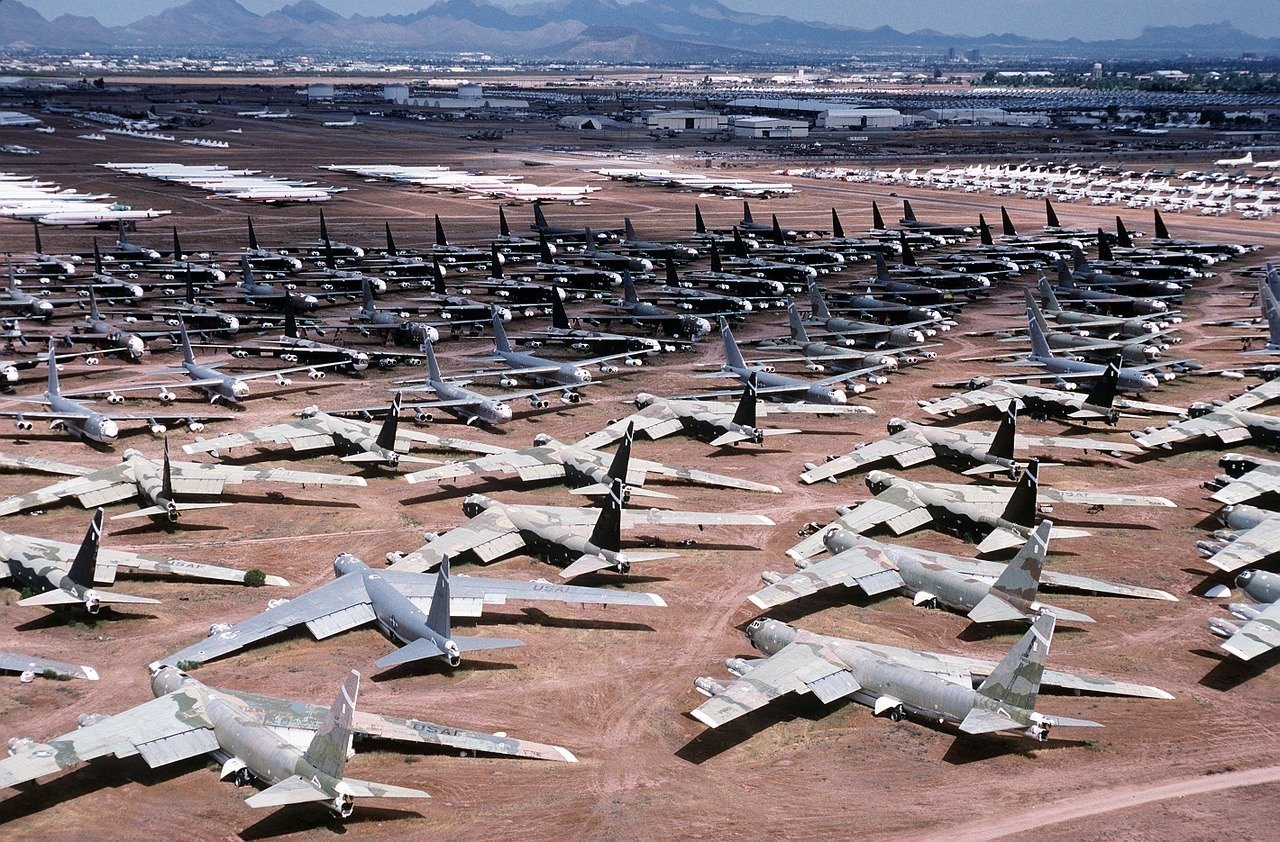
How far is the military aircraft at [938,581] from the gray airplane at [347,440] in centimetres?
2639

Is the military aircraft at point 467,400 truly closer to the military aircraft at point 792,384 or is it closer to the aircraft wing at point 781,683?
the military aircraft at point 792,384

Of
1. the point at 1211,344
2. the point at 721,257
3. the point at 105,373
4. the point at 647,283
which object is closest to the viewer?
the point at 105,373

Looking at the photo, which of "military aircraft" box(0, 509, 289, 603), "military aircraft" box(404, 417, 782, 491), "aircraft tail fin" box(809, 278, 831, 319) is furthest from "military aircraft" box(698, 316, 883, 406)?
"military aircraft" box(0, 509, 289, 603)

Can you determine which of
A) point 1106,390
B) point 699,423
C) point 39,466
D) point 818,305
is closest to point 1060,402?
point 1106,390

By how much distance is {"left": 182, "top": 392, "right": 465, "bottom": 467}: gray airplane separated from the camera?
7256cm

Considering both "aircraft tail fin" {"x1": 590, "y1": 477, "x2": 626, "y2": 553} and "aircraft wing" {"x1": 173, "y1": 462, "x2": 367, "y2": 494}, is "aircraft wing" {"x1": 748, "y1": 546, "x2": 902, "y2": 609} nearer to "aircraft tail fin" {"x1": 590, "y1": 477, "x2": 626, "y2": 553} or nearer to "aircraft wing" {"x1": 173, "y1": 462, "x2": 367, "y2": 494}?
"aircraft tail fin" {"x1": 590, "y1": 477, "x2": 626, "y2": 553}

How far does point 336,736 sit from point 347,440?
39766mm

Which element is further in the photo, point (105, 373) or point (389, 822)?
point (105, 373)

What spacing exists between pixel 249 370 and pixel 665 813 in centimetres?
7199

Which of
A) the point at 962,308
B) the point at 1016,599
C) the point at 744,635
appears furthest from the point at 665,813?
the point at 962,308

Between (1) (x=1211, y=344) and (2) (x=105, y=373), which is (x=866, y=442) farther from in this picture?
(2) (x=105, y=373)

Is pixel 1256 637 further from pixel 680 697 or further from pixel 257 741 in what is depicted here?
pixel 257 741

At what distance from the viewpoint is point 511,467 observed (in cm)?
7069

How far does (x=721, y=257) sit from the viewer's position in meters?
155
